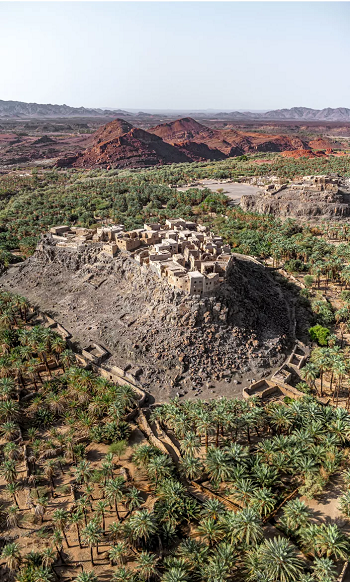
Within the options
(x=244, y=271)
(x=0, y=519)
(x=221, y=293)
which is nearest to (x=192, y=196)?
(x=244, y=271)

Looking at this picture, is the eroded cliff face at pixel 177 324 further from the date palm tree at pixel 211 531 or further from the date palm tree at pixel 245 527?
the date palm tree at pixel 245 527

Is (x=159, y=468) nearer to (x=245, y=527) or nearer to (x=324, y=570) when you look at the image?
(x=245, y=527)

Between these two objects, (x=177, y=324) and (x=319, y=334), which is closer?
(x=177, y=324)

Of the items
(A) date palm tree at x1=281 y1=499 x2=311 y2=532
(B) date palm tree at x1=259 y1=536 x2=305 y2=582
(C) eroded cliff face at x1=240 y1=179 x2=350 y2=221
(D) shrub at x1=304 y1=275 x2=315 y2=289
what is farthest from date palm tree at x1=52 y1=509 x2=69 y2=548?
(C) eroded cliff face at x1=240 y1=179 x2=350 y2=221

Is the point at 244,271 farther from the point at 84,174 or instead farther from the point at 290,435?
the point at 84,174

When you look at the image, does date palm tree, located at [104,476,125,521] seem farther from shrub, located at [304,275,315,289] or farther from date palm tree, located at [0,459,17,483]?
shrub, located at [304,275,315,289]

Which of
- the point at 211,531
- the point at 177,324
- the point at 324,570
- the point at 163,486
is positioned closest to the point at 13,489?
A: the point at 163,486
